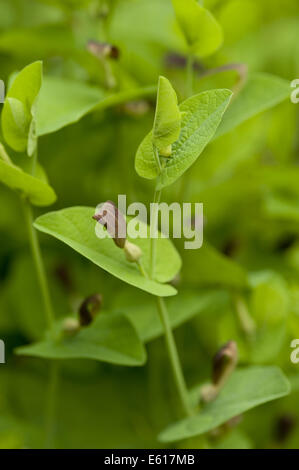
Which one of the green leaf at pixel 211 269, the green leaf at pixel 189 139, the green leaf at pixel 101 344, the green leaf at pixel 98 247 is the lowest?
the green leaf at pixel 101 344

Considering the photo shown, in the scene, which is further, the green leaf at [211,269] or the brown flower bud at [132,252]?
the green leaf at [211,269]

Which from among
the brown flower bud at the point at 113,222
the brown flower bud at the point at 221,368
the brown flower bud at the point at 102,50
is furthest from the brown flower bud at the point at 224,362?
the brown flower bud at the point at 102,50

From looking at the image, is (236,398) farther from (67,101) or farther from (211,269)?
(67,101)

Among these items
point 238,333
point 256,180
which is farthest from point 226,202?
point 238,333

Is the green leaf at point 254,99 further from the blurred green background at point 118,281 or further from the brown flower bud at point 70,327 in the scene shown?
the brown flower bud at point 70,327

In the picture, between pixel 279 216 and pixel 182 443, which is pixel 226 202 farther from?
pixel 182 443

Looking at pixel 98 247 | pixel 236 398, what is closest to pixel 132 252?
pixel 98 247
